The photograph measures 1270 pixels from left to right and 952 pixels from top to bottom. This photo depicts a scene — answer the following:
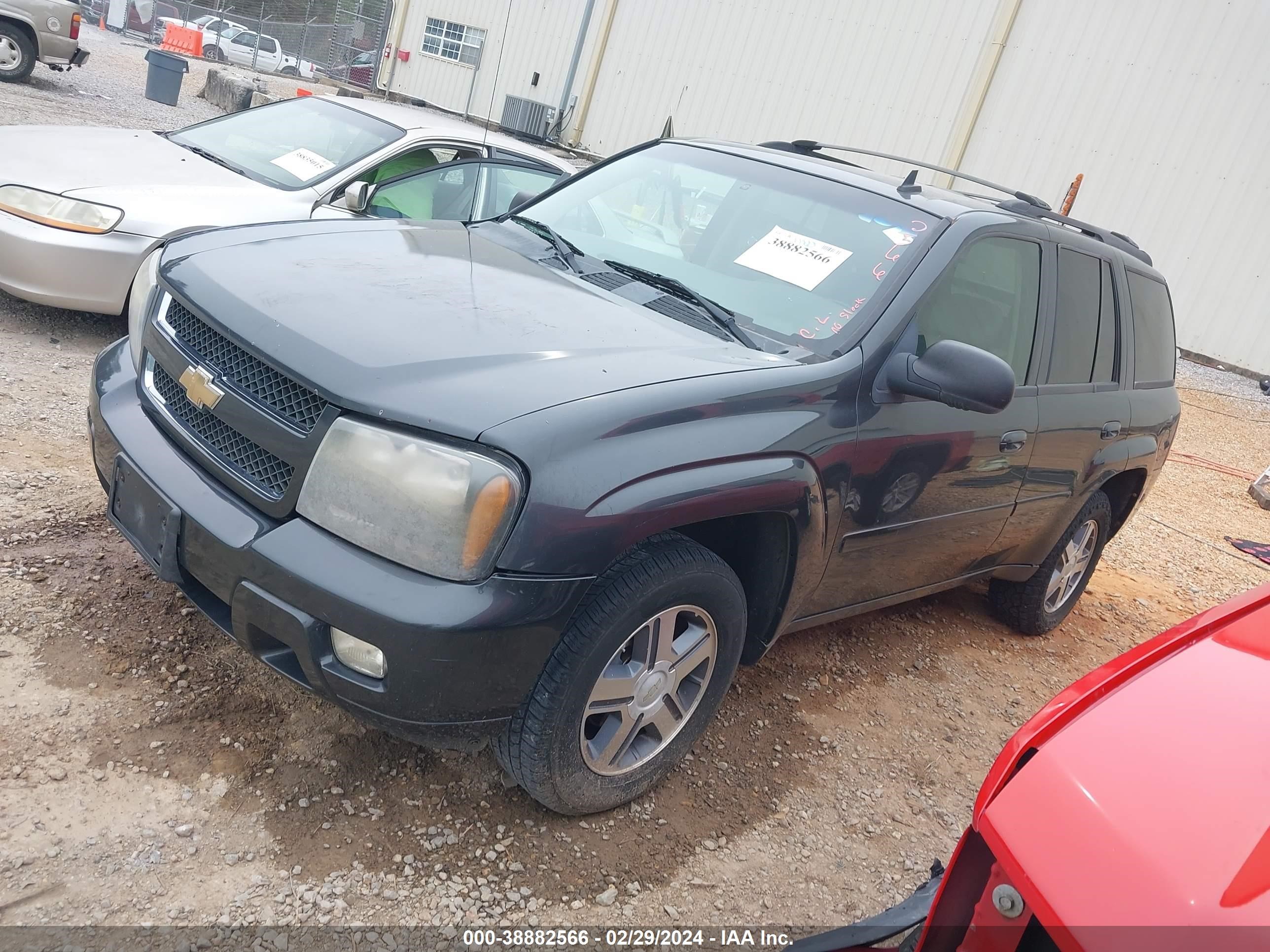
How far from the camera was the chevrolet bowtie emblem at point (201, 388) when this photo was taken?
7.97ft

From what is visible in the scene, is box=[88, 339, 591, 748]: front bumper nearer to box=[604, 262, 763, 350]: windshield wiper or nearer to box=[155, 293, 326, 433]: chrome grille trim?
box=[155, 293, 326, 433]: chrome grille trim

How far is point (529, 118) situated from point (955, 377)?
1906 cm

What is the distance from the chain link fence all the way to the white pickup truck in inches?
0.8

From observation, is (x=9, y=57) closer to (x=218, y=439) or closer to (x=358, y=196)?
(x=358, y=196)

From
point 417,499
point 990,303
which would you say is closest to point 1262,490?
point 990,303

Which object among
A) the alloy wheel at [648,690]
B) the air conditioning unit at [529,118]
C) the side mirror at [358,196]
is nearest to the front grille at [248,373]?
the alloy wheel at [648,690]

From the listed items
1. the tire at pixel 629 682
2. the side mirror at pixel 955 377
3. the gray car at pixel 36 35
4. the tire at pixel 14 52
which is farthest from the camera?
the tire at pixel 14 52

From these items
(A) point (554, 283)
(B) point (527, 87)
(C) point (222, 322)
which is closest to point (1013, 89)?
(B) point (527, 87)

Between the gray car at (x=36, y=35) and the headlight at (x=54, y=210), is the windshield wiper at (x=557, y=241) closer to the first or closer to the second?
the headlight at (x=54, y=210)

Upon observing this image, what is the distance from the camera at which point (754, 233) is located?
3262 millimetres

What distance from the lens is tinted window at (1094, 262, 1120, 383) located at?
3961 millimetres

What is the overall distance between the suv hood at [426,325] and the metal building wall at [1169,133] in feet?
41.6

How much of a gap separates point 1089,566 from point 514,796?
11.1 feet

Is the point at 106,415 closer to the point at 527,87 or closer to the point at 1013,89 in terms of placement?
the point at 1013,89
